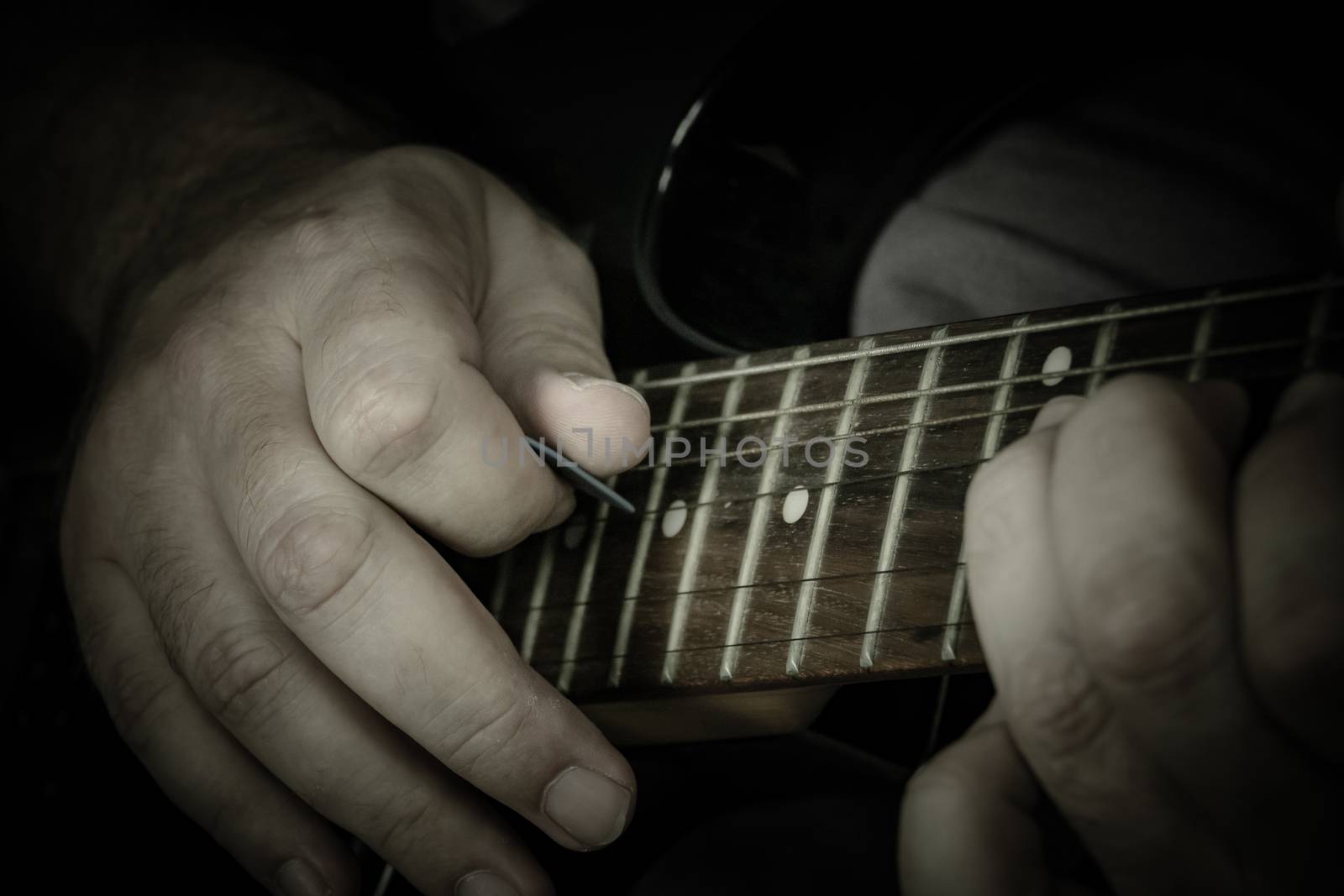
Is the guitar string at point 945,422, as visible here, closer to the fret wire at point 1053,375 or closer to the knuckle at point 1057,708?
the fret wire at point 1053,375

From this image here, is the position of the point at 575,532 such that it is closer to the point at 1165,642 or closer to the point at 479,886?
the point at 479,886

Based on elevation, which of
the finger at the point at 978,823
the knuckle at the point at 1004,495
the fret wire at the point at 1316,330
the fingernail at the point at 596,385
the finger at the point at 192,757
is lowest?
the finger at the point at 192,757

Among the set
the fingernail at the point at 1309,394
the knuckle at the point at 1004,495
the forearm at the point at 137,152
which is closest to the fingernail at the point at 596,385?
the knuckle at the point at 1004,495

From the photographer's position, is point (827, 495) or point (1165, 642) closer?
point (1165, 642)

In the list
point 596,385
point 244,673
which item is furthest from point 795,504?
point 244,673

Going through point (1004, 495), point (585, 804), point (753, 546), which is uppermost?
point (1004, 495)

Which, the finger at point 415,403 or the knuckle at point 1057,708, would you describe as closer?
the knuckle at point 1057,708

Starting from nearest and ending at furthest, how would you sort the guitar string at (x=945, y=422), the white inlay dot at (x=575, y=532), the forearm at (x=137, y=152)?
the guitar string at (x=945, y=422) < the white inlay dot at (x=575, y=532) < the forearm at (x=137, y=152)
